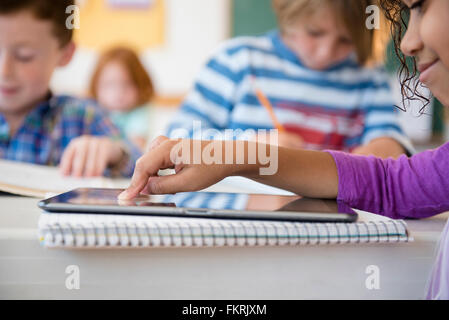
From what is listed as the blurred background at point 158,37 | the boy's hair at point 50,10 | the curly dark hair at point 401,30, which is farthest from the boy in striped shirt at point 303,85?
the blurred background at point 158,37

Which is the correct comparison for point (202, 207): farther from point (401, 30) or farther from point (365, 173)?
point (401, 30)

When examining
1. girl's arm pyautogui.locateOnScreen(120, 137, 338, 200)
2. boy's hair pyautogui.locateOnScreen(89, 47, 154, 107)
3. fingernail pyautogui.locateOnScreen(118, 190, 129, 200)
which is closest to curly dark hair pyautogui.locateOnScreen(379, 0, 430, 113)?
girl's arm pyautogui.locateOnScreen(120, 137, 338, 200)

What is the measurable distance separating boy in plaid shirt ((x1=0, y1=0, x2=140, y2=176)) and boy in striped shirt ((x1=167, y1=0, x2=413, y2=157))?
181 mm

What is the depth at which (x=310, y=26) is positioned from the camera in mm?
980

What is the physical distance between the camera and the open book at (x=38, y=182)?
555 mm

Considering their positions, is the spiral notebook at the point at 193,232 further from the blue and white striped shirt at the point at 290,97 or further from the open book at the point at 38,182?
the blue and white striped shirt at the point at 290,97

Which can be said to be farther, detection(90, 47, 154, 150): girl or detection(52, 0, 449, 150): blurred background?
detection(52, 0, 449, 150): blurred background

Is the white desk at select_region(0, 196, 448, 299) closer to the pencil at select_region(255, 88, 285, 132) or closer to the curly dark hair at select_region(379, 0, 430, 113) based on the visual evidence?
the curly dark hair at select_region(379, 0, 430, 113)

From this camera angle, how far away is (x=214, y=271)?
37 centimetres

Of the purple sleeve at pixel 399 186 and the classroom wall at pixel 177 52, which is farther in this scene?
the classroom wall at pixel 177 52

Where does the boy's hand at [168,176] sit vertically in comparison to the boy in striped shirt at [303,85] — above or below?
below

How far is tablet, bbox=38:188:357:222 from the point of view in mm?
371

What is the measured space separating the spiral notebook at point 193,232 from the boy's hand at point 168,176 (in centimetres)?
7

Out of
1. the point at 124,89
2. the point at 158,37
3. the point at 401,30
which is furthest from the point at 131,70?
the point at 401,30
